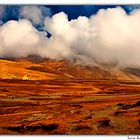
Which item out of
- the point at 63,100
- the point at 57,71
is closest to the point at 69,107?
the point at 63,100

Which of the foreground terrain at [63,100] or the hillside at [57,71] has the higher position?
the hillside at [57,71]

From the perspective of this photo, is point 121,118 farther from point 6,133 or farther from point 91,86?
point 6,133

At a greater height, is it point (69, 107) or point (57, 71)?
point (57, 71)

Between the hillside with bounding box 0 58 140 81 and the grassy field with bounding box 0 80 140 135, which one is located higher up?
the hillside with bounding box 0 58 140 81

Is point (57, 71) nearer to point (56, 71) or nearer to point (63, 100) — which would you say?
point (56, 71)

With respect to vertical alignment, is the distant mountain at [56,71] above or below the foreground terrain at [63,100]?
above

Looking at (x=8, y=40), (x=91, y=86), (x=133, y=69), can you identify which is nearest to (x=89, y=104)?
(x=91, y=86)

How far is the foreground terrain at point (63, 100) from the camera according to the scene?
18.2 feet

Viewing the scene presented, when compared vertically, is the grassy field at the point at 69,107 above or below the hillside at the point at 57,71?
below

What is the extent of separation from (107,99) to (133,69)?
38cm

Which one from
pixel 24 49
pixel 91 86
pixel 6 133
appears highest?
pixel 24 49

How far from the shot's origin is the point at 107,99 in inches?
221

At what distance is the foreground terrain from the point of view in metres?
5.56

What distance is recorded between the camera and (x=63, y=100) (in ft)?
18.4
